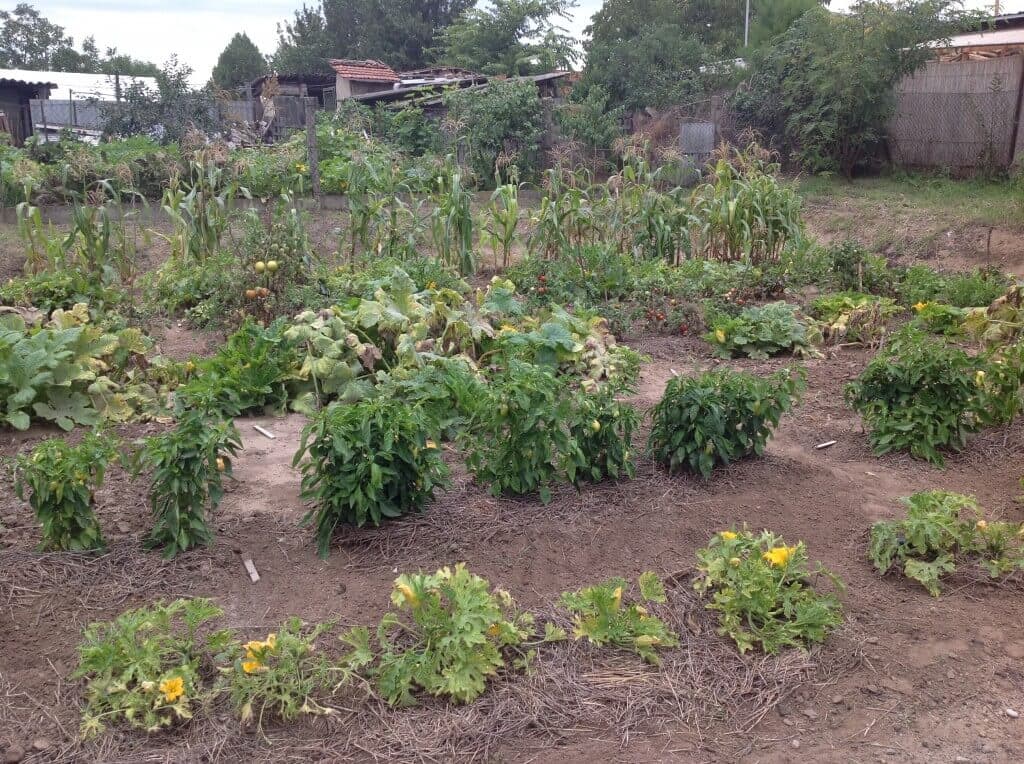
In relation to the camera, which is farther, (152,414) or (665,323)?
(665,323)

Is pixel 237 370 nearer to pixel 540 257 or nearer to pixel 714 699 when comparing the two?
pixel 714 699

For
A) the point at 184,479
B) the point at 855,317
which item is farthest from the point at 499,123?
the point at 184,479

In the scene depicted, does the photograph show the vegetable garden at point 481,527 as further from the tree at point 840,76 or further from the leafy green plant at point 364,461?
the tree at point 840,76

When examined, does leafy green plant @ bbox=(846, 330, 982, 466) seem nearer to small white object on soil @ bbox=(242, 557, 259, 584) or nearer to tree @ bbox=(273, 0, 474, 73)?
small white object on soil @ bbox=(242, 557, 259, 584)

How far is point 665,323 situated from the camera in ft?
22.5

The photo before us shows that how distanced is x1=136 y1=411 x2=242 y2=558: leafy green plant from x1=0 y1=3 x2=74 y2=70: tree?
169 feet

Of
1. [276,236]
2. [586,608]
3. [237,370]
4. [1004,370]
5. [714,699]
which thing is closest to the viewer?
[714,699]

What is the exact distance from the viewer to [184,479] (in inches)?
126

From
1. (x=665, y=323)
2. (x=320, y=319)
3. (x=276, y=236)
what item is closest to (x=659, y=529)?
(x=320, y=319)

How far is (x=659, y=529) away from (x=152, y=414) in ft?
9.58

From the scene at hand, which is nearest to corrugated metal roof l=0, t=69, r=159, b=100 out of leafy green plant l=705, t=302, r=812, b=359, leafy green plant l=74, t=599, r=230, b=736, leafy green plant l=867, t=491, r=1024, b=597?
leafy green plant l=705, t=302, r=812, b=359

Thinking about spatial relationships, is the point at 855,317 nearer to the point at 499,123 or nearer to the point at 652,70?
the point at 499,123

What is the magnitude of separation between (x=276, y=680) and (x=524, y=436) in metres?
1.50

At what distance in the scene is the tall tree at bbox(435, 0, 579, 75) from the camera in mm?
24656
